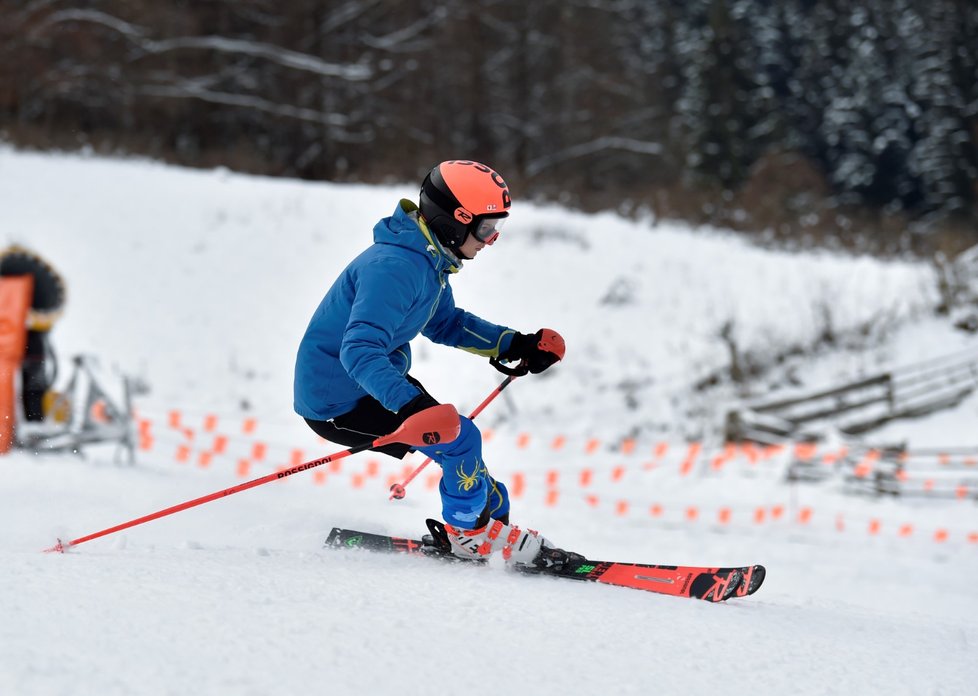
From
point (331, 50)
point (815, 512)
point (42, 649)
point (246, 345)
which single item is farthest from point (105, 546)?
point (331, 50)

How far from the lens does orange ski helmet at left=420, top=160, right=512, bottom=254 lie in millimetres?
3695

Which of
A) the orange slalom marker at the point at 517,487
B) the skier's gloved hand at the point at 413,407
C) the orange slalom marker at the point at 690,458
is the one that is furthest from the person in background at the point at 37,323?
the orange slalom marker at the point at 690,458

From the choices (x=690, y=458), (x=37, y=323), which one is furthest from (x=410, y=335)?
(x=690, y=458)

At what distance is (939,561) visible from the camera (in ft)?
25.6

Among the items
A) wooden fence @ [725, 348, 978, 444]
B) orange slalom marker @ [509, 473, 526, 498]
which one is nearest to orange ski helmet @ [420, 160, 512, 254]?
orange slalom marker @ [509, 473, 526, 498]

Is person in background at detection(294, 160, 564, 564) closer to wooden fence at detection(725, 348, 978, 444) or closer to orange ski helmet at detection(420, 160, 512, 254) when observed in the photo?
orange ski helmet at detection(420, 160, 512, 254)

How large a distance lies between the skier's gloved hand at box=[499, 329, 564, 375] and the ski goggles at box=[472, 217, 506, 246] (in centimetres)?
78

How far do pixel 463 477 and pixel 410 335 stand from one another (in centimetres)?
67

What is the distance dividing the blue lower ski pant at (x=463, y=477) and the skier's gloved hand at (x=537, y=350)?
0.78m

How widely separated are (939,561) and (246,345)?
33.7ft

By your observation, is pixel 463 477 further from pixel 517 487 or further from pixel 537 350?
pixel 517 487

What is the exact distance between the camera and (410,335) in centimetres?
382

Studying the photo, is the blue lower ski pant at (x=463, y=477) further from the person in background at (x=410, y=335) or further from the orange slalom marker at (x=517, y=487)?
the orange slalom marker at (x=517, y=487)

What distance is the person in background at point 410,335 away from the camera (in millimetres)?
3414
